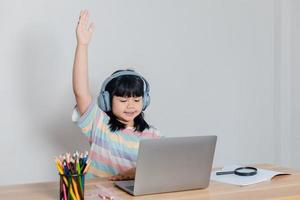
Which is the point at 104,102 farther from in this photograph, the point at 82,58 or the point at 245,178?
the point at 245,178

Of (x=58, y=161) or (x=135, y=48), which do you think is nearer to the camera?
(x=58, y=161)

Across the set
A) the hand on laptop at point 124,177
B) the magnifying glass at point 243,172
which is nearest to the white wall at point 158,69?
the hand on laptop at point 124,177

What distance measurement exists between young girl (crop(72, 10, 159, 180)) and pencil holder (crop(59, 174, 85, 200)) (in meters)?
0.55

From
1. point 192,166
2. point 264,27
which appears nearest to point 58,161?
point 192,166

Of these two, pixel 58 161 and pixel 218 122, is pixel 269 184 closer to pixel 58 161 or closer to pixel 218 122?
pixel 58 161

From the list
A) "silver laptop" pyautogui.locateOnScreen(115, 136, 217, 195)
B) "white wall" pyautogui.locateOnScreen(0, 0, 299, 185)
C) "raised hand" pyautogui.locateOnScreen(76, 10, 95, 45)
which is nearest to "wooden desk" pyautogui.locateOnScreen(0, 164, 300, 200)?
"silver laptop" pyautogui.locateOnScreen(115, 136, 217, 195)

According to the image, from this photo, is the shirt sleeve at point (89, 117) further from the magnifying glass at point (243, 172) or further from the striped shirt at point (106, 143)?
the magnifying glass at point (243, 172)

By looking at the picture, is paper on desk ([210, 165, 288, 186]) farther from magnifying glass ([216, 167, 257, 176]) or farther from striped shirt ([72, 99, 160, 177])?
striped shirt ([72, 99, 160, 177])

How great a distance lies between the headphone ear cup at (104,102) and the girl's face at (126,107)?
30 mm

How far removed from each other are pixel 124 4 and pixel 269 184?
1358 millimetres

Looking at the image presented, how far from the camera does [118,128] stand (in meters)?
1.88

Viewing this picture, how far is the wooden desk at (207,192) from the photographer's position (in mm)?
1347

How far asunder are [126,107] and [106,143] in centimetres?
17

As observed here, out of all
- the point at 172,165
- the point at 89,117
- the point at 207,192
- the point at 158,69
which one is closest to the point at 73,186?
the point at 172,165
